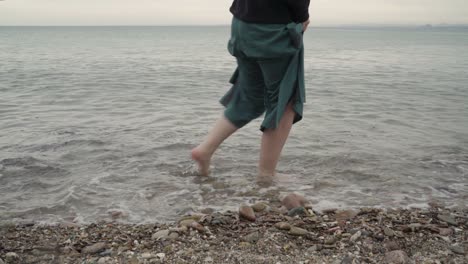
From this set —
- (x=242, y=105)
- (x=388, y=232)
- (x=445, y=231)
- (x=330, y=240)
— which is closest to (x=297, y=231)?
(x=330, y=240)

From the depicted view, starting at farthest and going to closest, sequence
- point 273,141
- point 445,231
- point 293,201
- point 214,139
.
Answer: point 214,139, point 273,141, point 293,201, point 445,231

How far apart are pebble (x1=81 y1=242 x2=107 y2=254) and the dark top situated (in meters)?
1.80

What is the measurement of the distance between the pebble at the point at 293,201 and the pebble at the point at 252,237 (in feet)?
2.37

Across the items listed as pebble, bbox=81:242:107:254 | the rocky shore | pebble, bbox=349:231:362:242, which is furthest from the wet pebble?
pebble, bbox=349:231:362:242

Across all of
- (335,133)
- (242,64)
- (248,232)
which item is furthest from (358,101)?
(248,232)

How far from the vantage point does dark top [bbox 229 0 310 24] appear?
3268 mm

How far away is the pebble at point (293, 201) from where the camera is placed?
3594 mm

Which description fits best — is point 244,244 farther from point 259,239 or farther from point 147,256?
point 147,256

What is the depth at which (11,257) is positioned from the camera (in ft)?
8.57

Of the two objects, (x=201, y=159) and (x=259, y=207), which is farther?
(x=201, y=159)

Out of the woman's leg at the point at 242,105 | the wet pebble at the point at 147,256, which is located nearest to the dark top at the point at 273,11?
the woman's leg at the point at 242,105

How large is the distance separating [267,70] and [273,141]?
2.00ft

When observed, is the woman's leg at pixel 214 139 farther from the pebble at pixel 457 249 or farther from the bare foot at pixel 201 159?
the pebble at pixel 457 249

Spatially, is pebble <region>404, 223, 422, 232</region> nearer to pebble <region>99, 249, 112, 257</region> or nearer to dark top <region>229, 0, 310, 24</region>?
dark top <region>229, 0, 310, 24</region>
